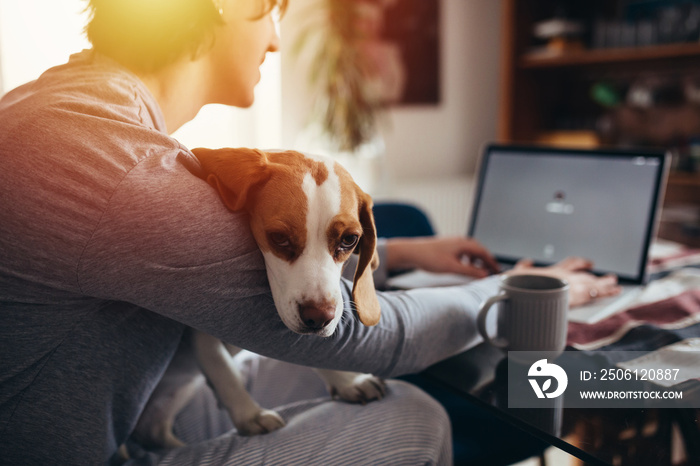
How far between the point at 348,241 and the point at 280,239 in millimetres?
90

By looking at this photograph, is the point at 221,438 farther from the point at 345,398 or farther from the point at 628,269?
the point at 628,269

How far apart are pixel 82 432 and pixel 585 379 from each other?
633 millimetres

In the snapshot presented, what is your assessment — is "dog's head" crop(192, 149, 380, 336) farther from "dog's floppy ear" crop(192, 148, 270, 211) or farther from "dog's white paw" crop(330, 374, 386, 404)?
"dog's white paw" crop(330, 374, 386, 404)

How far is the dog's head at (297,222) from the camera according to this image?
629 mm

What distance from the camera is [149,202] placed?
57 cm

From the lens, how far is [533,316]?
74 cm

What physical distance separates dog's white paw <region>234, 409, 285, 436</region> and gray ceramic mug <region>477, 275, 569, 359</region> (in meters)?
0.32

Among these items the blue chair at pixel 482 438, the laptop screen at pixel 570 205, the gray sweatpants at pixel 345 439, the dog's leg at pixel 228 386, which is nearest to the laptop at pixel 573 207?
the laptop screen at pixel 570 205

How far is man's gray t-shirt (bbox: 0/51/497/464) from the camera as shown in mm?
567

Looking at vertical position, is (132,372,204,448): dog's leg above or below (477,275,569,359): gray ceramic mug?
below

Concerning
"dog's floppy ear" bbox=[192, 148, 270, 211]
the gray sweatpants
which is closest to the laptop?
the gray sweatpants

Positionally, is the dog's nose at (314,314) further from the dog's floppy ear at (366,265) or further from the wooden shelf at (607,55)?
the wooden shelf at (607,55)

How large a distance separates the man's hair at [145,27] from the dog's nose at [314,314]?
0.40 metres

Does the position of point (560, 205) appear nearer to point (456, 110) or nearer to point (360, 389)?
point (360, 389)
